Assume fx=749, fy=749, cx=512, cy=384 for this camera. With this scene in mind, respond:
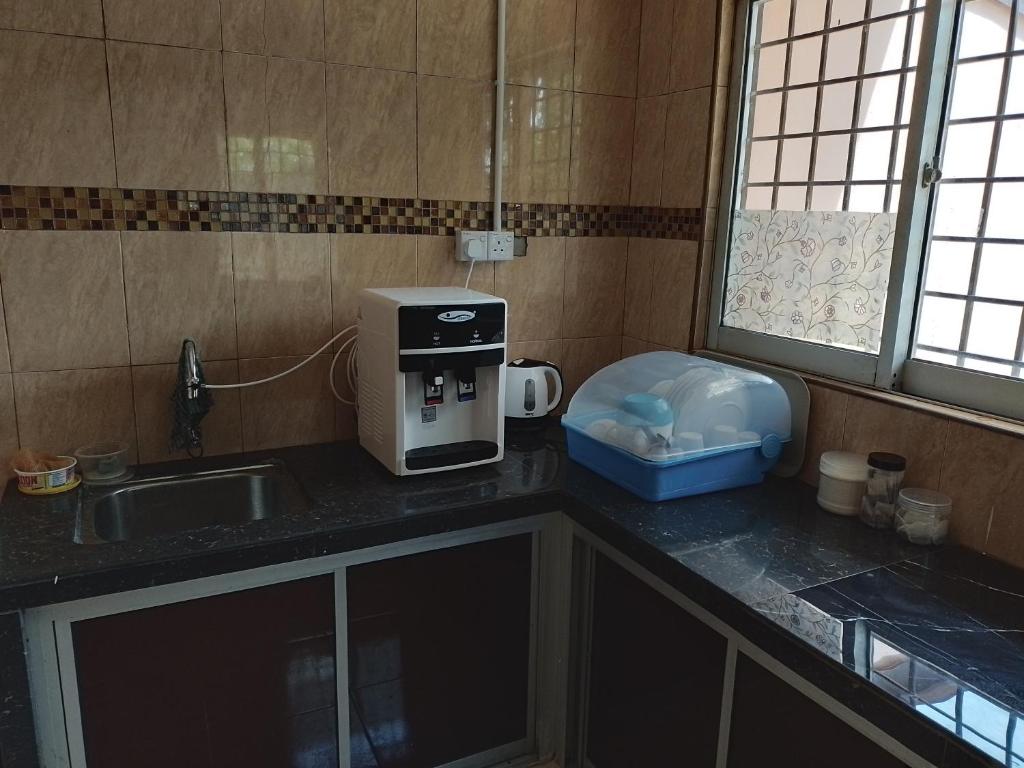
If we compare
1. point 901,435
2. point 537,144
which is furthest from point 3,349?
point 901,435

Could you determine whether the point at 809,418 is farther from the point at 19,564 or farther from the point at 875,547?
the point at 19,564

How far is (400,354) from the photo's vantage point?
173cm

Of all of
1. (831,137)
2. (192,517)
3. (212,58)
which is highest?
(212,58)

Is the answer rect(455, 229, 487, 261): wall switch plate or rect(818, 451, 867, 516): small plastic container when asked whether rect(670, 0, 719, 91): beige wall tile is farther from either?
rect(818, 451, 867, 516): small plastic container

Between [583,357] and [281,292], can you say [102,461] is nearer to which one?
[281,292]

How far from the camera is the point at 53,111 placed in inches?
66.9

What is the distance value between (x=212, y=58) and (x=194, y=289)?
1.85 ft

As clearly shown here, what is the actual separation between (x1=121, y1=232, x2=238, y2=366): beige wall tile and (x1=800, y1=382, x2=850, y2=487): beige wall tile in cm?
151

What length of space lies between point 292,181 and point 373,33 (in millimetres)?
451

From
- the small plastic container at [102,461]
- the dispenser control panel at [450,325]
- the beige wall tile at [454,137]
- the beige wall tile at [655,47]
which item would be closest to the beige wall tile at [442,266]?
the beige wall tile at [454,137]

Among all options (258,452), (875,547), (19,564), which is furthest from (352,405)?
(875,547)

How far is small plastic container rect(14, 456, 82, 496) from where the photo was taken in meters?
1.71

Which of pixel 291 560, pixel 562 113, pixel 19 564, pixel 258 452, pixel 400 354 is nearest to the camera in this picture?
pixel 19 564

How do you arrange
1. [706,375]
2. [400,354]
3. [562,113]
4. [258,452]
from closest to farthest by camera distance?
[400,354]
[706,375]
[258,452]
[562,113]
